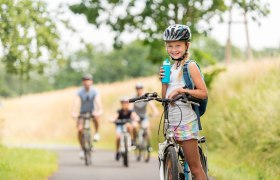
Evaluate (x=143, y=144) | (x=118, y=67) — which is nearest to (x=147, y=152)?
(x=143, y=144)

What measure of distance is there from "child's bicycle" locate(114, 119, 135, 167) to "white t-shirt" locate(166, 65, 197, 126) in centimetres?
844

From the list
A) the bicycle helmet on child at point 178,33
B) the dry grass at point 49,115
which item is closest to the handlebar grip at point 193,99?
the bicycle helmet on child at point 178,33

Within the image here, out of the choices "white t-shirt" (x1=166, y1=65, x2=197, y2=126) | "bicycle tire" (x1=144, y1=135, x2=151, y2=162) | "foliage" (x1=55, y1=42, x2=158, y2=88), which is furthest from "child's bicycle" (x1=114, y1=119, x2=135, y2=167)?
"foliage" (x1=55, y1=42, x2=158, y2=88)

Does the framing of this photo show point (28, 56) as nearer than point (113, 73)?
Yes

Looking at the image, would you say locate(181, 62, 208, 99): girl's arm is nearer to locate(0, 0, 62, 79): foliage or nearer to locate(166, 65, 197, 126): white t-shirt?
locate(166, 65, 197, 126): white t-shirt

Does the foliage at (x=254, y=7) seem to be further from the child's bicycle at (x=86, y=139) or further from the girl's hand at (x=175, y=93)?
the girl's hand at (x=175, y=93)

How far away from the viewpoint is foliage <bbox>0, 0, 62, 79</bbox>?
13555 millimetres

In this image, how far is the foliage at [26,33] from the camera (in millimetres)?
13555

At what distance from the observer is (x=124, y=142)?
1572 centimetres

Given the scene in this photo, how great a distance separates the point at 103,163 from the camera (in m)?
16.6

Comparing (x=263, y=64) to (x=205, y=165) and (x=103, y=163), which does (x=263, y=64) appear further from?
(x=205, y=165)

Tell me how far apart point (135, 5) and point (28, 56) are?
744cm

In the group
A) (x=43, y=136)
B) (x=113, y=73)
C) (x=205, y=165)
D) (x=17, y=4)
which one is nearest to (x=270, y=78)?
(x=17, y=4)

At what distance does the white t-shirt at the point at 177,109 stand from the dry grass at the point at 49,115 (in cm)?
2782
